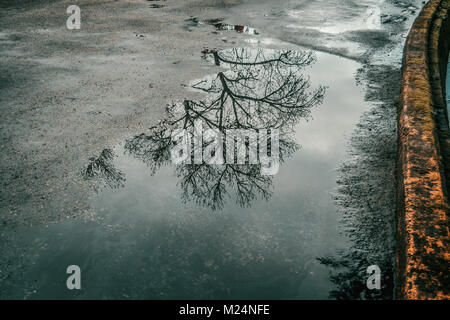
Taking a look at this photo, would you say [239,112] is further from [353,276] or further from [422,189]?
[353,276]

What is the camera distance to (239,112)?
4371 millimetres

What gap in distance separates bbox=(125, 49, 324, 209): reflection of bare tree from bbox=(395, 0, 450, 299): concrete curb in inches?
41.9

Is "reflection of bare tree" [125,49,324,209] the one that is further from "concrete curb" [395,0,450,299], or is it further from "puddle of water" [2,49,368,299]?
"concrete curb" [395,0,450,299]

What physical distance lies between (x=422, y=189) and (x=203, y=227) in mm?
1564

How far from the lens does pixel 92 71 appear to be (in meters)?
5.36

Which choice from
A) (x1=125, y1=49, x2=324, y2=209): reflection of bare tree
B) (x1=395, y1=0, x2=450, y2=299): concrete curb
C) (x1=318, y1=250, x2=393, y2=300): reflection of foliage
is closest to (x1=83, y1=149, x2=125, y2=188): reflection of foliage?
(x1=125, y1=49, x2=324, y2=209): reflection of bare tree

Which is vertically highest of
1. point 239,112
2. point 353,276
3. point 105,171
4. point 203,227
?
point 239,112

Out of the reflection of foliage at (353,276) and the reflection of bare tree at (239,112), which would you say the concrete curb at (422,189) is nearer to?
the reflection of foliage at (353,276)

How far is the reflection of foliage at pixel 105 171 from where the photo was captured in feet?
10.8

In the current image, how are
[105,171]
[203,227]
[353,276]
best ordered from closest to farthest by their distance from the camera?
1. [353,276]
2. [203,227]
3. [105,171]

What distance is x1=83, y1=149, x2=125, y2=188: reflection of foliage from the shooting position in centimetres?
329

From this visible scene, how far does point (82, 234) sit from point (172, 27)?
547cm

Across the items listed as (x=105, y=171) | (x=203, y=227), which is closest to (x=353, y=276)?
(x=203, y=227)
